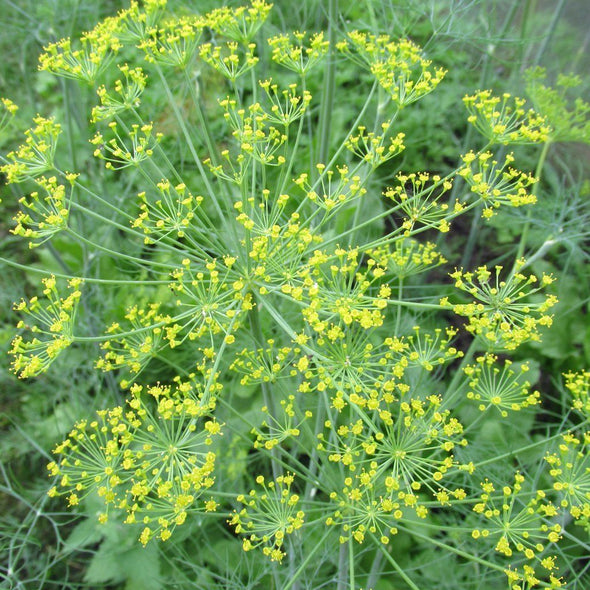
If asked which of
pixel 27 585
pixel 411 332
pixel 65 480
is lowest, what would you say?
pixel 27 585

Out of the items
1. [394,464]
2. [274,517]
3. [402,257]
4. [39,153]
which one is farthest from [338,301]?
[39,153]

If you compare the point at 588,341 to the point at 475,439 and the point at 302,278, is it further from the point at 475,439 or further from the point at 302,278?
the point at 302,278

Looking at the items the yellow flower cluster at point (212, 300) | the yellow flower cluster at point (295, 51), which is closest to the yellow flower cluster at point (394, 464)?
the yellow flower cluster at point (212, 300)

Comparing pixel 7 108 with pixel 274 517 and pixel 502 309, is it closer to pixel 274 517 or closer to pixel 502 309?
pixel 274 517

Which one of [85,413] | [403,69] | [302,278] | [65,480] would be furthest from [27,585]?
[403,69]

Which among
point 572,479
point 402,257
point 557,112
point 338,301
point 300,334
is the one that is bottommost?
point 572,479

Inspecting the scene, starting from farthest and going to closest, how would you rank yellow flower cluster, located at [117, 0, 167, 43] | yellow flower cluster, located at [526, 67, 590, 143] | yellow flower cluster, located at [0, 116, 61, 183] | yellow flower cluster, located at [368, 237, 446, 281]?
yellow flower cluster, located at [526, 67, 590, 143] < yellow flower cluster, located at [368, 237, 446, 281] < yellow flower cluster, located at [117, 0, 167, 43] < yellow flower cluster, located at [0, 116, 61, 183]

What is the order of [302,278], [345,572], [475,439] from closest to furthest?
[302,278]
[345,572]
[475,439]

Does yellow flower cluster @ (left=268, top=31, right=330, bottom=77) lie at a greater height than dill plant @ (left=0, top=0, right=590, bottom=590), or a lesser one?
greater

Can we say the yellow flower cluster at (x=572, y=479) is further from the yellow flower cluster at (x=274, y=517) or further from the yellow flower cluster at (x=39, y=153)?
the yellow flower cluster at (x=39, y=153)

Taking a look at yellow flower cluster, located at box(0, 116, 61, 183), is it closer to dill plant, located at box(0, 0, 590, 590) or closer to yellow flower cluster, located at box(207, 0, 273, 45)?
dill plant, located at box(0, 0, 590, 590)

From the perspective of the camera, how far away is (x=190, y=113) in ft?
14.8

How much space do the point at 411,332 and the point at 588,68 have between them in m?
3.71

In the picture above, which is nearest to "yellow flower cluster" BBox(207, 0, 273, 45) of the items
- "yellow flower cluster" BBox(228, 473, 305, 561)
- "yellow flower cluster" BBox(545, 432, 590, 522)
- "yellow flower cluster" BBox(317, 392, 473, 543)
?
"yellow flower cluster" BBox(317, 392, 473, 543)
